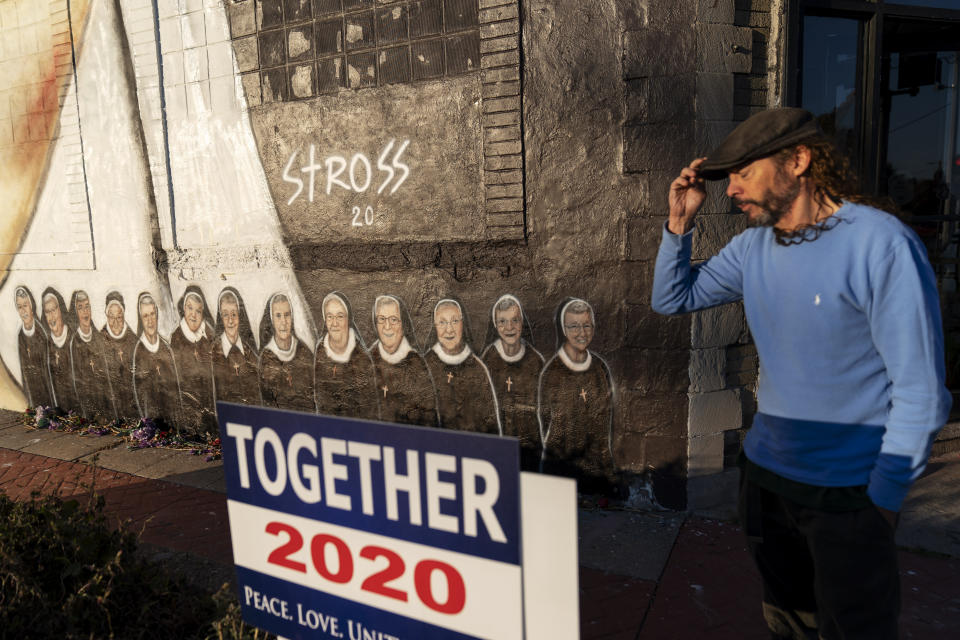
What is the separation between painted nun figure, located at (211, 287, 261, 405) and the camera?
18.8 ft

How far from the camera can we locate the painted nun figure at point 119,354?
650cm

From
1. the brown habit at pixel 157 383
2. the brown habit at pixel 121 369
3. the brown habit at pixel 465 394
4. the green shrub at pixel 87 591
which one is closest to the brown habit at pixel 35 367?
the brown habit at pixel 121 369

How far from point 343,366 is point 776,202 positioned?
3840mm

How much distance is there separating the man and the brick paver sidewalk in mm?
1035

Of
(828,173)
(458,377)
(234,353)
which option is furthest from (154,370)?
(828,173)

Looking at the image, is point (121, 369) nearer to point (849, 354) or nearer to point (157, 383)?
point (157, 383)

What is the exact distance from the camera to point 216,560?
385 centimetres

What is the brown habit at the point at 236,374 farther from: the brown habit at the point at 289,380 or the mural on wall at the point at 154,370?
the mural on wall at the point at 154,370

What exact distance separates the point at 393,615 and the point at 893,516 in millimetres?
1289

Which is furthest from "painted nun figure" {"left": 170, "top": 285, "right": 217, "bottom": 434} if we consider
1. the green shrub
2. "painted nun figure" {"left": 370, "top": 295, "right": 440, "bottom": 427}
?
the green shrub

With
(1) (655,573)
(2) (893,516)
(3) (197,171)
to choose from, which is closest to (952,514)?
(1) (655,573)

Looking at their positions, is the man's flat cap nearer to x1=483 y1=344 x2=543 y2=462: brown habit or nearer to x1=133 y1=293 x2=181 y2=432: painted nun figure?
x1=483 y1=344 x2=543 y2=462: brown habit

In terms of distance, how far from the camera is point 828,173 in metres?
1.92

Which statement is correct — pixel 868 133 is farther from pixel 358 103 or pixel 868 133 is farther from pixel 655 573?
pixel 358 103
